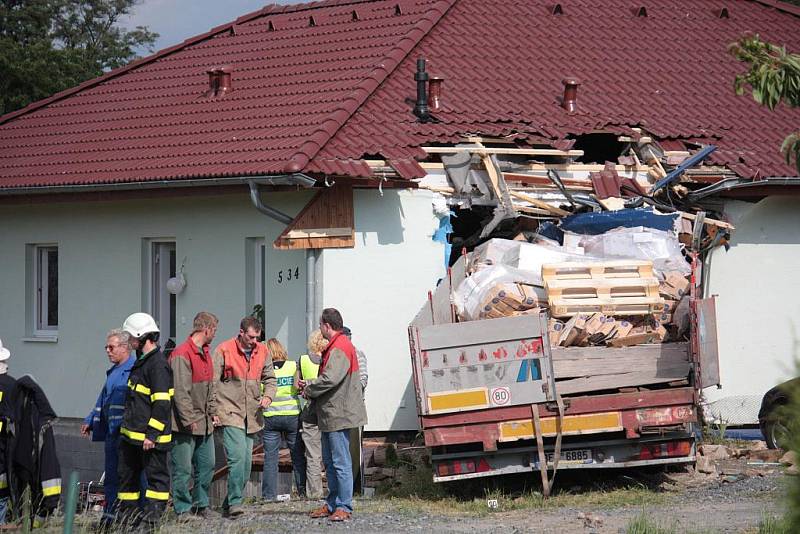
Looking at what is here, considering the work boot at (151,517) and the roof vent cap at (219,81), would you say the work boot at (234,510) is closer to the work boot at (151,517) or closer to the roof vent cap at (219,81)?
the work boot at (151,517)

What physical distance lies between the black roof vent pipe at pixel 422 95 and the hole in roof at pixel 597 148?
209 centimetres

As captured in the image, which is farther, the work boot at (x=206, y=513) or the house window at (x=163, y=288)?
the house window at (x=163, y=288)

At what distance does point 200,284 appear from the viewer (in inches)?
600

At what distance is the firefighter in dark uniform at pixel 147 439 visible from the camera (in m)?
9.42

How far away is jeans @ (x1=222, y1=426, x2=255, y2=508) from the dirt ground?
21 centimetres

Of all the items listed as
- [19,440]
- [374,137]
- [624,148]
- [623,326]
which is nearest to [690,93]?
[624,148]

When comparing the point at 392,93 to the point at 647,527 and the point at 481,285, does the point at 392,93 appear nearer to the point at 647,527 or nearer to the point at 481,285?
the point at 481,285

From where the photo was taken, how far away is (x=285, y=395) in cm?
1229

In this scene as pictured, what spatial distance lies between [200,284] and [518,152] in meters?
4.26

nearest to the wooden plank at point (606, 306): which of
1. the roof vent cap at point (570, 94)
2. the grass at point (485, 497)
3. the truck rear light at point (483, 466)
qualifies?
the truck rear light at point (483, 466)

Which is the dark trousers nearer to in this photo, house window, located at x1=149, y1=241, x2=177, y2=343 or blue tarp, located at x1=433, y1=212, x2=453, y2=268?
blue tarp, located at x1=433, y1=212, x2=453, y2=268

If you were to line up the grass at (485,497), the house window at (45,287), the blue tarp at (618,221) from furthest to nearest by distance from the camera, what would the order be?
the house window at (45,287)
the blue tarp at (618,221)
the grass at (485,497)

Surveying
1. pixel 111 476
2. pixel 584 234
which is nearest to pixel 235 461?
pixel 111 476

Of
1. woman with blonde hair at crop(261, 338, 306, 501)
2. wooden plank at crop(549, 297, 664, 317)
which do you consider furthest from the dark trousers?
wooden plank at crop(549, 297, 664, 317)
